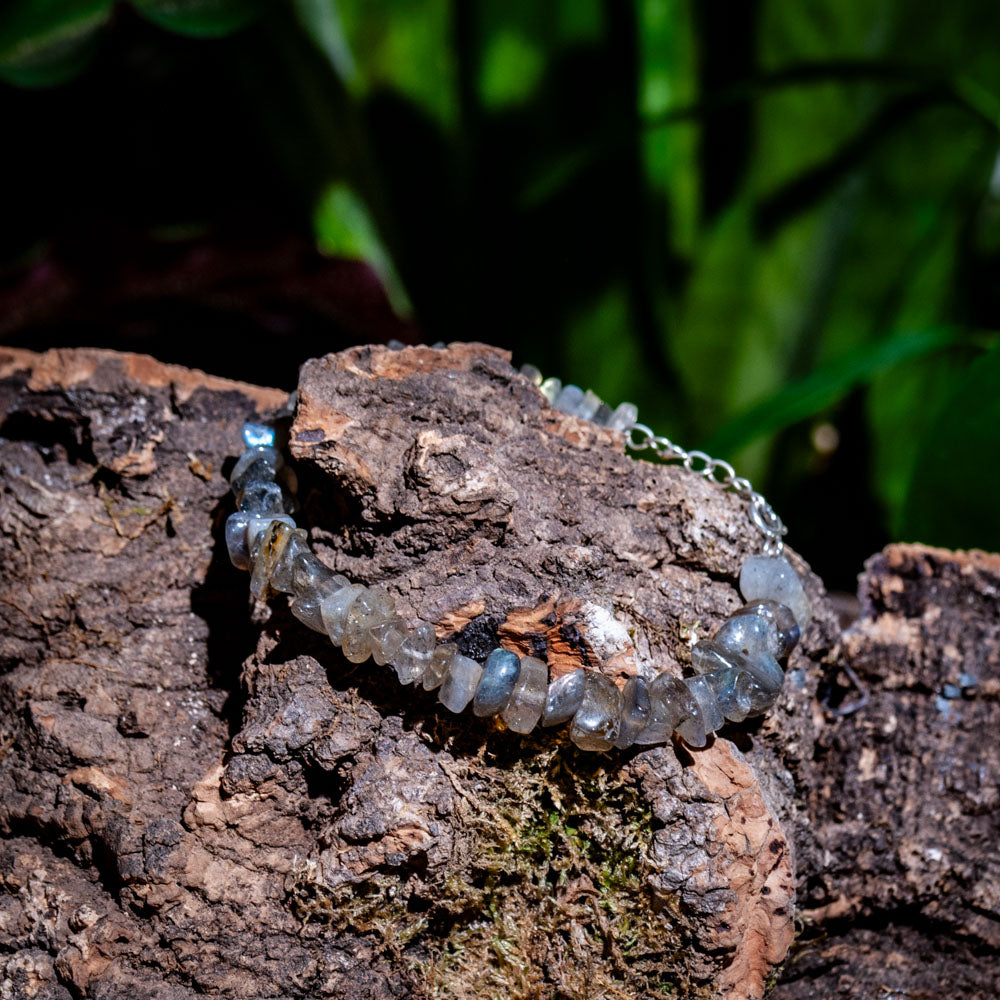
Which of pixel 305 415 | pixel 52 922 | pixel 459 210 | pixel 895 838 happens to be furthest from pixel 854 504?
pixel 52 922

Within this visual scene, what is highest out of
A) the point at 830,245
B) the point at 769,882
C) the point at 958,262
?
the point at 958,262

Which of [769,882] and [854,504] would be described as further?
[854,504]

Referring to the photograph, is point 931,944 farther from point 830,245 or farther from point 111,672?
point 830,245

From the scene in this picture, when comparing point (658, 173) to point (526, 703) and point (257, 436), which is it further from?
point (526, 703)

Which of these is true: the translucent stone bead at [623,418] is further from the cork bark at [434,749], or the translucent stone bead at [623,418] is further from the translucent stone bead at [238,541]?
the translucent stone bead at [238,541]

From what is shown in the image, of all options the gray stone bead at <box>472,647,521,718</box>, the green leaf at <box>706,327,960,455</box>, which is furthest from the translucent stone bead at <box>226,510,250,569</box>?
the green leaf at <box>706,327,960,455</box>

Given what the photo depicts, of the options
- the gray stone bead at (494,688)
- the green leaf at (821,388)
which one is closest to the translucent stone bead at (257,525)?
the gray stone bead at (494,688)
